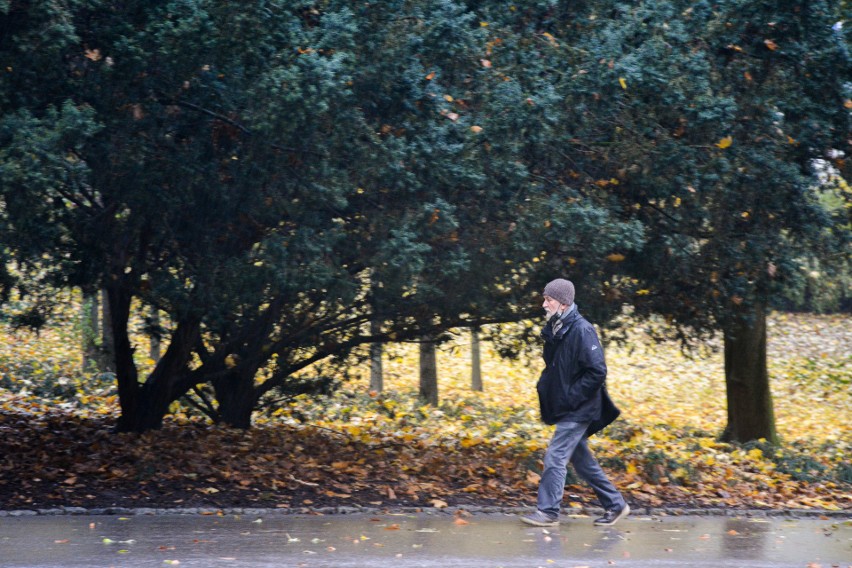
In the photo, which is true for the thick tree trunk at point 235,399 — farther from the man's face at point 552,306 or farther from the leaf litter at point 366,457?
the man's face at point 552,306

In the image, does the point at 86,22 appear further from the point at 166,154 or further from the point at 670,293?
the point at 670,293

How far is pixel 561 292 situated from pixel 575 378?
25.8 inches

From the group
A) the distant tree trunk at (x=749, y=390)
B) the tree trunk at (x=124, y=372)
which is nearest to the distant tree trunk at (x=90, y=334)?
the tree trunk at (x=124, y=372)

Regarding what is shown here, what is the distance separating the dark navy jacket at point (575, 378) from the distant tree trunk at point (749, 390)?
7281mm

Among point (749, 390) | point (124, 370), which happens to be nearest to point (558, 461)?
point (124, 370)

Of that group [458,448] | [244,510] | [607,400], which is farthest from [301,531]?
[458,448]

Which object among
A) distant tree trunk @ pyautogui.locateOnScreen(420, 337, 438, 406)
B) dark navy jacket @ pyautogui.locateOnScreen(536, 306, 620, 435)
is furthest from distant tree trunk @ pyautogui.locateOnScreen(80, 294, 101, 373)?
dark navy jacket @ pyautogui.locateOnScreen(536, 306, 620, 435)

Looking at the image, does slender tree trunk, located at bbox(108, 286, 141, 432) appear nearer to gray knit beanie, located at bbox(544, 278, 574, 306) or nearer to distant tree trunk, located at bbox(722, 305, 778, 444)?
gray knit beanie, located at bbox(544, 278, 574, 306)

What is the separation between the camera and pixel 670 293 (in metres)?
9.77

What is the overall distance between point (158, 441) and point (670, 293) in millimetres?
5468

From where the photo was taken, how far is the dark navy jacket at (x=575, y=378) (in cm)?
733

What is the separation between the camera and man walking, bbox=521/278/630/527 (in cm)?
736

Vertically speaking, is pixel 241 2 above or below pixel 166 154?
above

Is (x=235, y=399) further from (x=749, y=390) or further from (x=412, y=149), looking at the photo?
(x=749, y=390)
